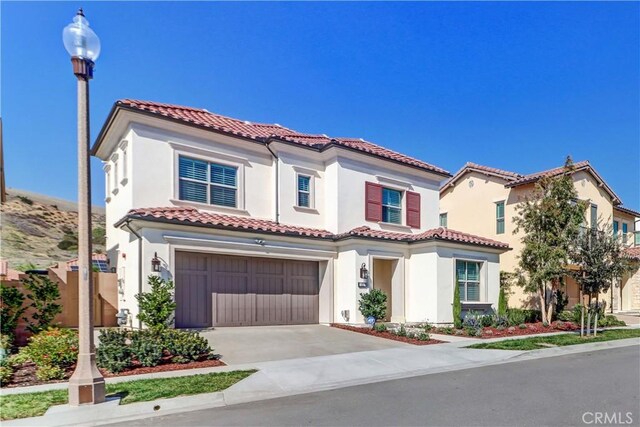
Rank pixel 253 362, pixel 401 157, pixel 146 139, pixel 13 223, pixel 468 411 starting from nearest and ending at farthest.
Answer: pixel 468 411, pixel 253 362, pixel 146 139, pixel 401 157, pixel 13 223

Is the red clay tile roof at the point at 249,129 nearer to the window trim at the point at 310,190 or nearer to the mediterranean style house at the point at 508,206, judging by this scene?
the window trim at the point at 310,190

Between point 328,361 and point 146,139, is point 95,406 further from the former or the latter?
point 146,139

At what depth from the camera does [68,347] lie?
27.8 feet

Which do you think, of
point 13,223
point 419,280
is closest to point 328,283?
point 419,280

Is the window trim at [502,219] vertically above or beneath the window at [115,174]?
beneath

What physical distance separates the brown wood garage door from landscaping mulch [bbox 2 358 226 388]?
381 cm

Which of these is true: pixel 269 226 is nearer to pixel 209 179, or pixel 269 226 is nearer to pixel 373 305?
pixel 209 179

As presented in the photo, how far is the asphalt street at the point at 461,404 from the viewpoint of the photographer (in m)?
5.71

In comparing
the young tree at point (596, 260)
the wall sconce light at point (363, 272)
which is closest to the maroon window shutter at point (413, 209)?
the wall sconce light at point (363, 272)

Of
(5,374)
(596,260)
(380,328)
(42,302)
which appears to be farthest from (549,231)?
(5,374)

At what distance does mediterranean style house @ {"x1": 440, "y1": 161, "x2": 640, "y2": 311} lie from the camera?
22.7 metres

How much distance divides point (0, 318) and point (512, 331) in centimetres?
1622

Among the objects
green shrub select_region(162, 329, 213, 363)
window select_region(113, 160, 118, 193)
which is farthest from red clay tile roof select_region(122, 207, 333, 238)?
green shrub select_region(162, 329, 213, 363)

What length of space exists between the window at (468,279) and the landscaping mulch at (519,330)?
5.95ft
